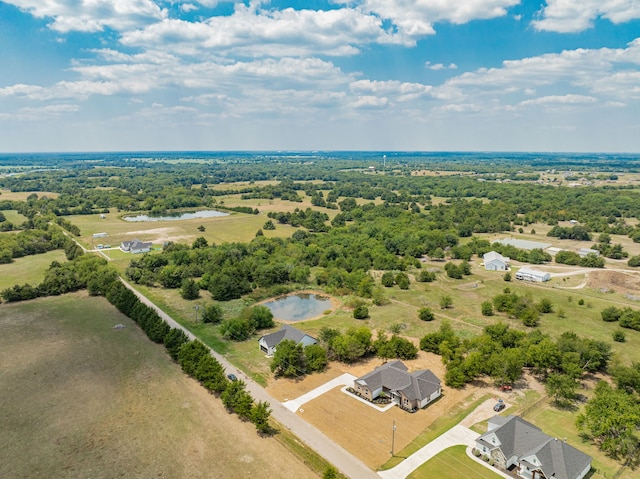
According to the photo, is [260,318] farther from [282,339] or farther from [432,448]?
[432,448]

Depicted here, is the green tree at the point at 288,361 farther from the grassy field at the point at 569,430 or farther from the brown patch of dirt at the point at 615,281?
the brown patch of dirt at the point at 615,281

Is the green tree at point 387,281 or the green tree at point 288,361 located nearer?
the green tree at point 288,361

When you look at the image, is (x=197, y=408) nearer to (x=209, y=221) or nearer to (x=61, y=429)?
(x=61, y=429)

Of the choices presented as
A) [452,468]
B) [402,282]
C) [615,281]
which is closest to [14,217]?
[402,282]

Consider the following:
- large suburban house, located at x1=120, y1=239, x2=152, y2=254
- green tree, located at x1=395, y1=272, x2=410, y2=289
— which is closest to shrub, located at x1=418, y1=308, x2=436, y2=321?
green tree, located at x1=395, y1=272, x2=410, y2=289

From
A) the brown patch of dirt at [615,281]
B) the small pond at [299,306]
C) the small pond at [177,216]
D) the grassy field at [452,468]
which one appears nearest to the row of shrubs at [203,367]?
the grassy field at [452,468]

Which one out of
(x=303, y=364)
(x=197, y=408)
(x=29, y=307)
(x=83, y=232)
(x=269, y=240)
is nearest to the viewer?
(x=197, y=408)

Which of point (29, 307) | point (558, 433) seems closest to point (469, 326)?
point (558, 433)
